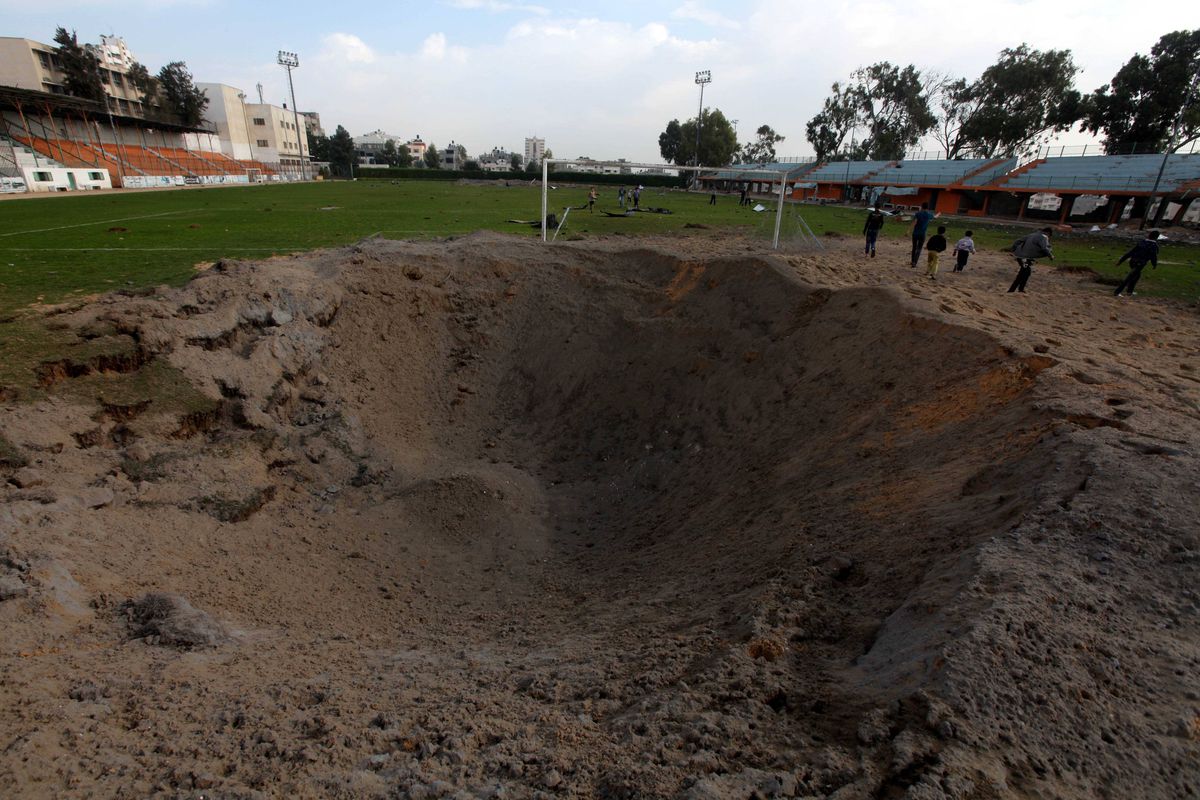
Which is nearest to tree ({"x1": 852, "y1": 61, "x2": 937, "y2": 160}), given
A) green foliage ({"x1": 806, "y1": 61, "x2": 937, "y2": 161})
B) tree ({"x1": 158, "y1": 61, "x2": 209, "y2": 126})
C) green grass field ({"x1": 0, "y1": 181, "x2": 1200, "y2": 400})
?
green foliage ({"x1": 806, "y1": 61, "x2": 937, "y2": 161})

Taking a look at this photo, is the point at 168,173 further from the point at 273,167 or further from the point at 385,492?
the point at 385,492

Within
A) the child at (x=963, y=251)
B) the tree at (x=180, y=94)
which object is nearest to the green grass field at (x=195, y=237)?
the child at (x=963, y=251)

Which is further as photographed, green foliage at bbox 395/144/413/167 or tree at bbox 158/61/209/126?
green foliage at bbox 395/144/413/167

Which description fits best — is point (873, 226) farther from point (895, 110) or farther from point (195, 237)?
point (895, 110)

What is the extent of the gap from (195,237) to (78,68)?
65.3 m

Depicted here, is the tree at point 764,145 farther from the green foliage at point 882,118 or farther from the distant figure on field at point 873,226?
the distant figure on field at point 873,226

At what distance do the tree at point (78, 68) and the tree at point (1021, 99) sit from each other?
283 ft

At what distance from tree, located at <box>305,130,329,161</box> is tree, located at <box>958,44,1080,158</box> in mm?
94852

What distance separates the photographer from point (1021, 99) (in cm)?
5803

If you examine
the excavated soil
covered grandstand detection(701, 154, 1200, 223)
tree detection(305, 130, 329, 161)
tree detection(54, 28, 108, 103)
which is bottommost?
the excavated soil

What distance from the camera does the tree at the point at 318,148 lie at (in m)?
104

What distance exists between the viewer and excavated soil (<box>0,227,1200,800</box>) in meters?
2.81

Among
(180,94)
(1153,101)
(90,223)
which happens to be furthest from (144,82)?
(1153,101)

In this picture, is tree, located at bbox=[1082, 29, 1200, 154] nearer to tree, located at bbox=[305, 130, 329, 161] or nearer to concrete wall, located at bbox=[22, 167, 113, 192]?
concrete wall, located at bbox=[22, 167, 113, 192]
